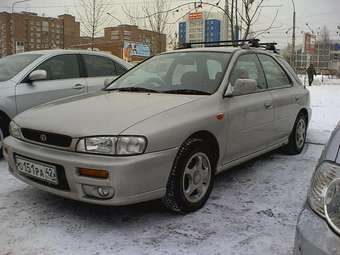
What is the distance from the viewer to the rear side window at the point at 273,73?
4914 mm

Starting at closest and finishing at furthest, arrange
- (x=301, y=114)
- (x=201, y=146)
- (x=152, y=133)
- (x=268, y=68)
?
(x=152, y=133)
(x=201, y=146)
(x=268, y=68)
(x=301, y=114)

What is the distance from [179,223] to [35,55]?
11.9 ft

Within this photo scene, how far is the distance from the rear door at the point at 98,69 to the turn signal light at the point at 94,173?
3.20 m

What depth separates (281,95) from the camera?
16.3ft

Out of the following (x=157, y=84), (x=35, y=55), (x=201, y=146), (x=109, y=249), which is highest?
(x=35, y=55)

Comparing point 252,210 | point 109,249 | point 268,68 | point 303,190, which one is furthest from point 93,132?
point 268,68

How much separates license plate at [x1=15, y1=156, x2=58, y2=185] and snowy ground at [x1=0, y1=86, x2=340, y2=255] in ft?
1.17

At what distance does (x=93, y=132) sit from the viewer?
10.1 feet

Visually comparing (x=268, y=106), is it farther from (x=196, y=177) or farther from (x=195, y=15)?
(x=195, y=15)

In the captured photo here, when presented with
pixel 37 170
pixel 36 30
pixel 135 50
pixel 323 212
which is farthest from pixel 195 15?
pixel 36 30

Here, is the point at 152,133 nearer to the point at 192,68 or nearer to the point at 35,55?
the point at 192,68

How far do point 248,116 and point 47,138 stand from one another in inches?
78.9

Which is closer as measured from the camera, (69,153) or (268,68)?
(69,153)

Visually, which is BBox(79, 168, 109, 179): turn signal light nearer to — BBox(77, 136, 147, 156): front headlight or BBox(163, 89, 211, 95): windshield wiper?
BBox(77, 136, 147, 156): front headlight
